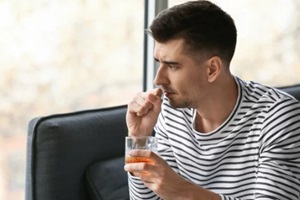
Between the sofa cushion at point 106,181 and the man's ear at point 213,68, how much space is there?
551 mm

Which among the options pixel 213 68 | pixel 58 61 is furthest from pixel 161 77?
pixel 58 61

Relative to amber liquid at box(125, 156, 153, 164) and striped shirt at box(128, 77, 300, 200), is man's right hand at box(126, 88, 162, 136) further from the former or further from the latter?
amber liquid at box(125, 156, 153, 164)

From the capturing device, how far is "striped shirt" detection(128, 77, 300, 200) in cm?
170

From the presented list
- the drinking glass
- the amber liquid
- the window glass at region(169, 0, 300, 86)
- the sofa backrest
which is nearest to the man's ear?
the drinking glass

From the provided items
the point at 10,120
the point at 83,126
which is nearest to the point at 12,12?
the point at 10,120

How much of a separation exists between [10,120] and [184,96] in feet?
2.83

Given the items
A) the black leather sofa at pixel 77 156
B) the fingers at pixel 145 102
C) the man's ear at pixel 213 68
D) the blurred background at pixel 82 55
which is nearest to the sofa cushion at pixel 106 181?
the black leather sofa at pixel 77 156

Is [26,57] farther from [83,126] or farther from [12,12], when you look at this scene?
[83,126]

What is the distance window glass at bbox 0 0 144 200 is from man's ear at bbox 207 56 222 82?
891mm

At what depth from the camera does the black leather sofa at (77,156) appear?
78.5 inches

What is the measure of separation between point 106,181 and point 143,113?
0.36 metres

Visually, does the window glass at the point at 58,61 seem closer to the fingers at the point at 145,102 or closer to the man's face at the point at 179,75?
the fingers at the point at 145,102

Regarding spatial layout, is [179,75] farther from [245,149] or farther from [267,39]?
[267,39]

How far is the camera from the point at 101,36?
2.74 meters
